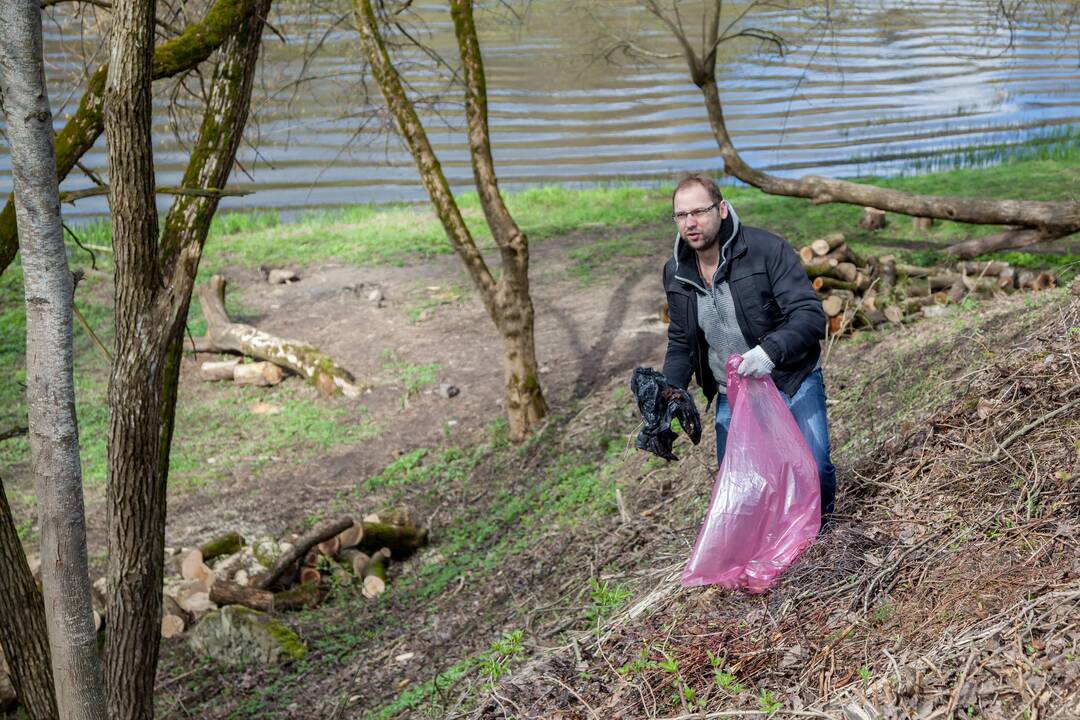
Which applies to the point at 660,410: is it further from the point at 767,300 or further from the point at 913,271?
the point at 913,271

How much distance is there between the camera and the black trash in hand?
157 inches

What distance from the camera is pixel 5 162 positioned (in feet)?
64.0

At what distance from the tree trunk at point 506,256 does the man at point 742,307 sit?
4.02 meters

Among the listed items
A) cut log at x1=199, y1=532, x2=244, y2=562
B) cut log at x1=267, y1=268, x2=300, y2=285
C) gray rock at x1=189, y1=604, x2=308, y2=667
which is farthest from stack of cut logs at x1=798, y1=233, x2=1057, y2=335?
cut log at x1=267, y1=268, x2=300, y2=285

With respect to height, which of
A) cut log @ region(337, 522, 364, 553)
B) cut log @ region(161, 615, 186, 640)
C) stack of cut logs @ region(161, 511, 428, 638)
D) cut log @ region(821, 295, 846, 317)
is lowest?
cut log @ region(161, 615, 186, 640)

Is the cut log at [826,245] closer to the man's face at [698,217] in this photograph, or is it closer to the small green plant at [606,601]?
the small green plant at [606,601]

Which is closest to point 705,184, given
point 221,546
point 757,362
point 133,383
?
point 757,362

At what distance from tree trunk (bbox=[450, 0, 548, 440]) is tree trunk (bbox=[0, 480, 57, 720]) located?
4.26m

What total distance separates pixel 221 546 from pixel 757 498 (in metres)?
4.70

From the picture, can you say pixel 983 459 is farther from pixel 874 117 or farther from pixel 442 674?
pixel 874 117

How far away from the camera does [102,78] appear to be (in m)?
4.91

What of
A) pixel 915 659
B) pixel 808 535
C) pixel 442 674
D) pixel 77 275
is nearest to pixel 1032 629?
pixel 915 659

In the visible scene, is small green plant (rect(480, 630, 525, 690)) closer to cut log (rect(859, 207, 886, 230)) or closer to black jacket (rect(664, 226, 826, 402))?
black jacket (rect(664, 226, 826, 402))

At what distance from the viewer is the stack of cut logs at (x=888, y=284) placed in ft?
26.9
